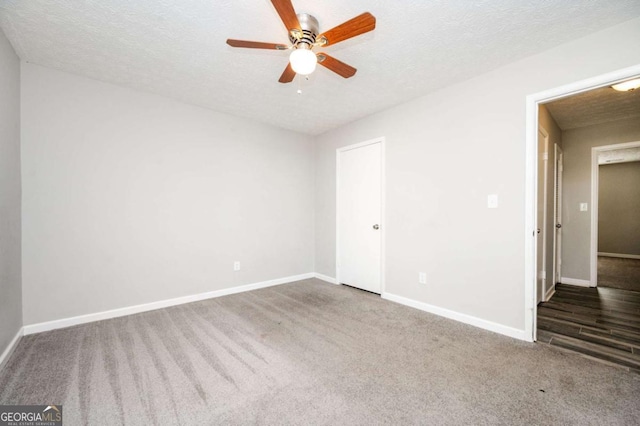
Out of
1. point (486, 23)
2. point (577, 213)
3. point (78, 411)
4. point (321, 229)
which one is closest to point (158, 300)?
point (78, 411)

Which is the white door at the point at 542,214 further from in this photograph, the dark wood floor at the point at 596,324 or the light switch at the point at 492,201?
the light switch at the point at 492,201

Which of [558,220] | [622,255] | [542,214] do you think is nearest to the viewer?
[542,214]

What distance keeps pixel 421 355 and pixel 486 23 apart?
2.58 meters

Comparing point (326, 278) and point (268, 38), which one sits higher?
point (268, 38)

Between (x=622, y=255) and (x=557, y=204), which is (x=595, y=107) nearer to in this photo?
(x=557, y=204)

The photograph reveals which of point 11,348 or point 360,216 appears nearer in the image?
point 11,348

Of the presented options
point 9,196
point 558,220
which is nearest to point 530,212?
point 558,220

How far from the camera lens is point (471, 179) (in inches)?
106

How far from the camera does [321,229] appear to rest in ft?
15.1

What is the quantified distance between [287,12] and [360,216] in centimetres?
286

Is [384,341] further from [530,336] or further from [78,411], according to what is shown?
[78,411]

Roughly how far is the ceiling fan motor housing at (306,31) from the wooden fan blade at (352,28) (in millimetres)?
157

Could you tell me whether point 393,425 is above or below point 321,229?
below

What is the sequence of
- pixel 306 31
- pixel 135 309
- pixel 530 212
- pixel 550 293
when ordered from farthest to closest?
pixel 550 293 → pixel 135 309 → pixel 530 212 → pixel 306 31
